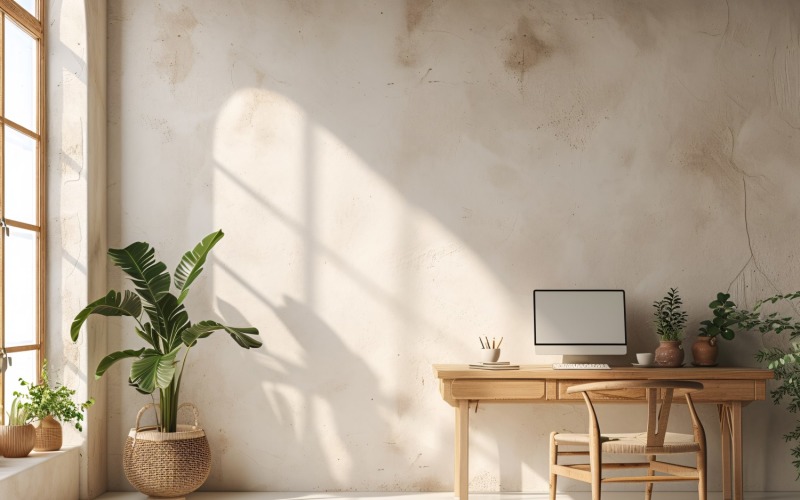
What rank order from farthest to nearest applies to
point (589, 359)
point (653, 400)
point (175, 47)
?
point (175, 47)
point (589, 359)
point (653, 400)

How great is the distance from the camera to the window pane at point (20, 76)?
3.98 meters

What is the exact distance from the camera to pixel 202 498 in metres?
4.40

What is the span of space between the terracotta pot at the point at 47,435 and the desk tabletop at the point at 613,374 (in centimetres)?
197

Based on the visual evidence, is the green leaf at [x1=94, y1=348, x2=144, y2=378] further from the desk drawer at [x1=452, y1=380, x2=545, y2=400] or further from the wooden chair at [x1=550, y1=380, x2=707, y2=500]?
the wooden chair at [x1=550, y1=380, x2=707, y2=500]

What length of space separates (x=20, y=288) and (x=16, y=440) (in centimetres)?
77

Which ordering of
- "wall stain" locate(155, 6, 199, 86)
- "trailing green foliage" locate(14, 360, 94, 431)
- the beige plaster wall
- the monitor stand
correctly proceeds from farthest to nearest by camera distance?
"wall stain" locate(155, 6, 199, 86), the monitor stand, the beige plaster wall, "trailing green foliage" locate(14, 360, 94, 431)

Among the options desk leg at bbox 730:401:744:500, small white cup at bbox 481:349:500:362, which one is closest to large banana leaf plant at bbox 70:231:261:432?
small white cup at bbox 481:349:500:362

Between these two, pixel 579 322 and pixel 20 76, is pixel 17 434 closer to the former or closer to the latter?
pixel 20 76

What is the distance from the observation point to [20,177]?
13.5 feet

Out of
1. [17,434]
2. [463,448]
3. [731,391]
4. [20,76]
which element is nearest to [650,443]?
[731,391]

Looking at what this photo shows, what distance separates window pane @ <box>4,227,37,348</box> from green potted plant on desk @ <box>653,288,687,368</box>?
337cm

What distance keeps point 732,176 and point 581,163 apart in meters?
0.90

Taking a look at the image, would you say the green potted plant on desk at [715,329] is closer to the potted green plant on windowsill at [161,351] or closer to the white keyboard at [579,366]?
the white keyboard at [579,366]

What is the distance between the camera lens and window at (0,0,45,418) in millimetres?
3895
